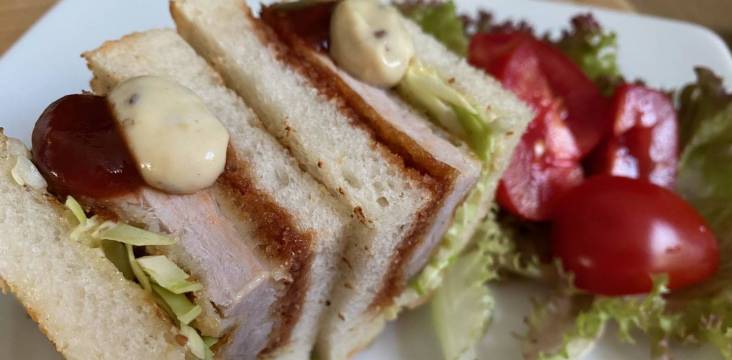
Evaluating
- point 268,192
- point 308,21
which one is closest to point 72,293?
point 268,192

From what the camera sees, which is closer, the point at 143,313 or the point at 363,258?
the point at 143,313

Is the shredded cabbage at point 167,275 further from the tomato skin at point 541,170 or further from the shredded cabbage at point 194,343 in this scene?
the tomato skin at point 541,170

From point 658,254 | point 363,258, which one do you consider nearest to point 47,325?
point 363,258

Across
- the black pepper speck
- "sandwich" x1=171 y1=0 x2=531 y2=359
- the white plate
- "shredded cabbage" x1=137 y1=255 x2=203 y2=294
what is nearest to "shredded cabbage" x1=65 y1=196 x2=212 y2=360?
"shredded cabbage" x1=137 y1=255 x2=203 y2=294

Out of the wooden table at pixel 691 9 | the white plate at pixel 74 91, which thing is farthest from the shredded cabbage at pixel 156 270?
the wooden table at pixel 691 9

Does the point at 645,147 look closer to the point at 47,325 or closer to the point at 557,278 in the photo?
the point at 557,278

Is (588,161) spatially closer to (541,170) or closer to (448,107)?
(541,170)

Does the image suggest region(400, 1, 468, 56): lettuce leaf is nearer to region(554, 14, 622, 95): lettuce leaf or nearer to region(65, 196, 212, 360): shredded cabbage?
region(554, 14, 622, 95): lettuce leaf
